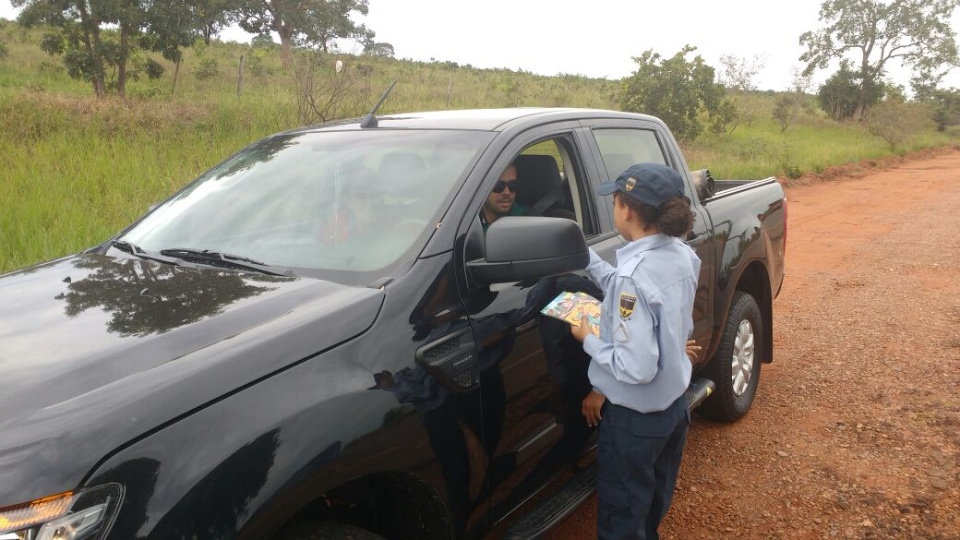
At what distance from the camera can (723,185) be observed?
5.20 metres

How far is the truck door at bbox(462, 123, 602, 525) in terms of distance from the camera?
2250 millimetres

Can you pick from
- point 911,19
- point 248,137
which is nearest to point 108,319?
point 248,137

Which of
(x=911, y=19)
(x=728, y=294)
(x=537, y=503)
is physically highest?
(x=911, y=19)

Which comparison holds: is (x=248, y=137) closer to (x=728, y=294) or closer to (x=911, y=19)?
(x=728, y=294)

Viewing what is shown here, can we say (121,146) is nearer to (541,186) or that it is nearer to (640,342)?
(541,186)

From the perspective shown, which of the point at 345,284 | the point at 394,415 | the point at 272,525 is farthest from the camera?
the point at 345,284

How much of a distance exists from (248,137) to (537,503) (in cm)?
894

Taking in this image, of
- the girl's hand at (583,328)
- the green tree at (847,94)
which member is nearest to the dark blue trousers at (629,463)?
the girl's hand at (583,328)

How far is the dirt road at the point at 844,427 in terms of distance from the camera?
10.5 ft

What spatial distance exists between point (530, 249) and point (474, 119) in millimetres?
982

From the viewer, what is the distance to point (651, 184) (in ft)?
7.47

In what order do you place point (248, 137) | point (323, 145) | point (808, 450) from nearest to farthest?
Answer: point (323, 145) → point (808, 450) → point (248, 137)

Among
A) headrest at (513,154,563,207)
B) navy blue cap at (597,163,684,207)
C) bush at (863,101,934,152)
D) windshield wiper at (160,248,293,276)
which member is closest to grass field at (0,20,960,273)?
windshield wiper at (160,248,293,276)

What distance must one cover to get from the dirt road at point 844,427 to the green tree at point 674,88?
9.79m
